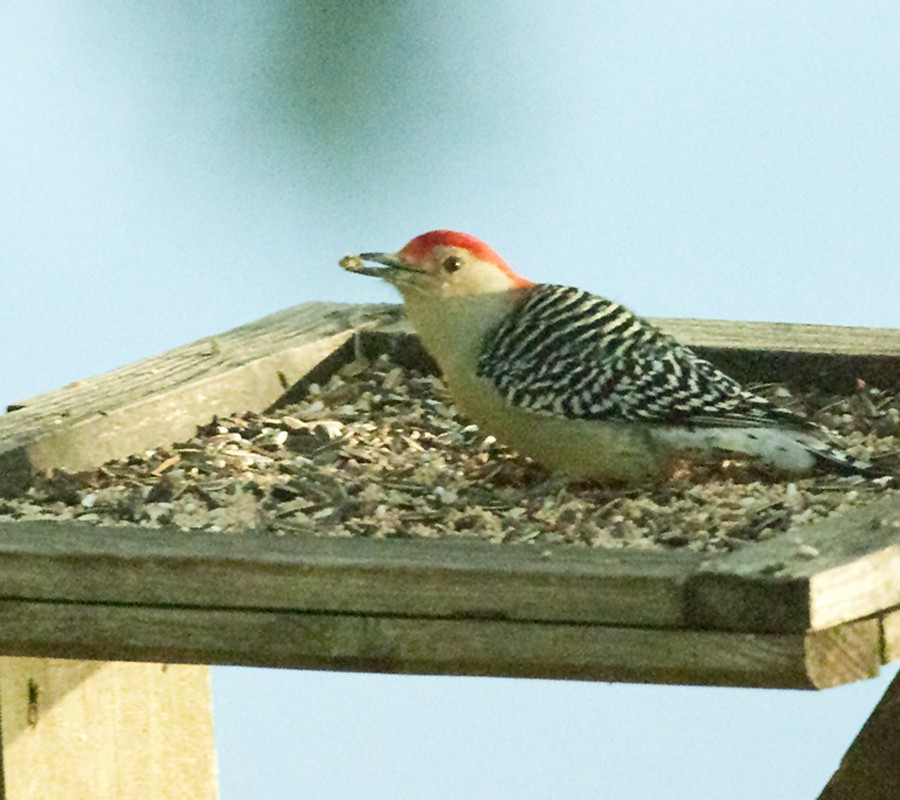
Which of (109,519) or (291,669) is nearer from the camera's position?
(291,669)

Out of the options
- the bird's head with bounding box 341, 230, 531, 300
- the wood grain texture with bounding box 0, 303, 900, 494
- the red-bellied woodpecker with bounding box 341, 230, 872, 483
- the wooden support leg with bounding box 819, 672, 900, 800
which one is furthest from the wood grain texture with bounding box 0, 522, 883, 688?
the bird's head with bounding box 341, 230, 531, 300

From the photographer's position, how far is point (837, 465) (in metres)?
3.13

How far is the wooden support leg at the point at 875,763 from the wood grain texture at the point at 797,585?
895 millimetres

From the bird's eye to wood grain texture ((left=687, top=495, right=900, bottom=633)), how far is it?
1279 millimetres

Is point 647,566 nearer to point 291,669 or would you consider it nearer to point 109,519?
point 291,669

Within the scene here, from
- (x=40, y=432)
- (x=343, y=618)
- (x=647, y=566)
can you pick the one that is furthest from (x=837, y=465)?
(x=40, y=432)

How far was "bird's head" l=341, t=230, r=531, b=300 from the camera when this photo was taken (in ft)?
11.6

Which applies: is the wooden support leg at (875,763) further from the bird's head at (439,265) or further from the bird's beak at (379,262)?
the bird's beak at (379,262)

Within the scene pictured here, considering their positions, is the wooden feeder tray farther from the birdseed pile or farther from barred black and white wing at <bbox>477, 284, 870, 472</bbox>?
barred black and white wing at <bbox>477, 284, 870, 472</bbox>

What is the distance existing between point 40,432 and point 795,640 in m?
1.76

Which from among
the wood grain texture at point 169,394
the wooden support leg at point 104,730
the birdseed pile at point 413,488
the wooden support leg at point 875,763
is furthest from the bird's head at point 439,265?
the wooden support leg at point 875,763

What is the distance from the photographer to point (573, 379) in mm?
3326

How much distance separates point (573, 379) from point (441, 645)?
1.04 meters

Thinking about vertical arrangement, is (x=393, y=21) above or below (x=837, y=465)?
above
